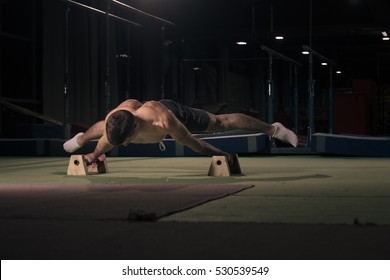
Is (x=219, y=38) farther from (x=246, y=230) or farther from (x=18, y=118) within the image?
(x=246, y=230)

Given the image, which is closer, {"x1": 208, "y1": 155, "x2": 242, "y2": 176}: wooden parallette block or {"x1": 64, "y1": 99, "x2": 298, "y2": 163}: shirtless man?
{"x1": 64, "y1": 99, "x2": 298, "y2": 163}: shirtless man

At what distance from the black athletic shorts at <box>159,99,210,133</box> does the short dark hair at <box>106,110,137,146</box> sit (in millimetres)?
841

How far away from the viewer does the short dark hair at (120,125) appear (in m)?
5.83

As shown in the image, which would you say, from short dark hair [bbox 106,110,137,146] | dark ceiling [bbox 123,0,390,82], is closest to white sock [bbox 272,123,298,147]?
short dark hair [bbox 106,110,137,146]

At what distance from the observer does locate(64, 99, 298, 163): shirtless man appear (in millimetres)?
5879

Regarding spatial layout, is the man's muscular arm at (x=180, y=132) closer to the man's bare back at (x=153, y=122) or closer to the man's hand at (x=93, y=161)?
the man's bare back at (x=153, y=122)

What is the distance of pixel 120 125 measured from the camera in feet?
19.2

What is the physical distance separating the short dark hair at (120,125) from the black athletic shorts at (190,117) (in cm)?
84

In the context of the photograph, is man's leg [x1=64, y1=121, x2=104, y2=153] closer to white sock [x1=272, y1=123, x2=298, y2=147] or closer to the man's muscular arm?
the man's muscular arm

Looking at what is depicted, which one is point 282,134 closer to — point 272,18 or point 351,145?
point 351,145

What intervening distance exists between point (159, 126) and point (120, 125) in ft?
1.13

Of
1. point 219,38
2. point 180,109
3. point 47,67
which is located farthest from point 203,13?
point 180,109

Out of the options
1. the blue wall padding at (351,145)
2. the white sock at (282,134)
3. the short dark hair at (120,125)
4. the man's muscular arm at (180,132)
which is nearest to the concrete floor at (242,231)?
the man's muscular arm at (180,132)

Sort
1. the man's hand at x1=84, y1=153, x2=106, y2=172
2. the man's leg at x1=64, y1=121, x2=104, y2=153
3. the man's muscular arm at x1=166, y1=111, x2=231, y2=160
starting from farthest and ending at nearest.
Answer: the man's hand at x1=84, y1=153, x2=106, y2=172, the man's leg at x1=64, y1=121, x2=104, y2=153, the man's muscular arm at x1=166, y1=111, x2=231, y2=160
